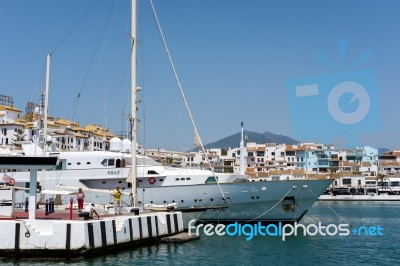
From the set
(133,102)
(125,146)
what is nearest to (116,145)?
(125,146)

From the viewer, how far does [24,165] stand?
22.4 meters

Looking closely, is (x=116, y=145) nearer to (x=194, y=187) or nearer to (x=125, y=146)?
(x=125, y=146)

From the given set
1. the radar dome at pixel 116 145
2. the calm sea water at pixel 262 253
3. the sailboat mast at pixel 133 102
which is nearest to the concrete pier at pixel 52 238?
the calm sea water at pixel 262 253

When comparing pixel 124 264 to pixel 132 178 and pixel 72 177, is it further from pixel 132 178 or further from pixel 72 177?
pixel 72 177

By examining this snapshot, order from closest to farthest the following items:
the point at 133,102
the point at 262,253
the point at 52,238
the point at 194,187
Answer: the point at 52,238 → the point at 262,253 → the point at 133,102 → the point at 194,187

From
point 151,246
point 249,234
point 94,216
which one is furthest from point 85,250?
point 249,234

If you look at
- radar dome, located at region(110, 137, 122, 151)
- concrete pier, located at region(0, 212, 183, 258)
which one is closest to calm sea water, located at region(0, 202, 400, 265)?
concrete pier, located at region(0, 212, 183, 258)

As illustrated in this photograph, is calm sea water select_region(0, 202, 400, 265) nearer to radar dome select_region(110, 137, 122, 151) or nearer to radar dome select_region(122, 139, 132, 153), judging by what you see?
radar dome select_region(122, 139, 132, 153)

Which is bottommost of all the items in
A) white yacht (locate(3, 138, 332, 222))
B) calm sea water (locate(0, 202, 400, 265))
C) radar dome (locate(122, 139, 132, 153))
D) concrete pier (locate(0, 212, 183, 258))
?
calm sea water (locate(0, 202, 400, 265))

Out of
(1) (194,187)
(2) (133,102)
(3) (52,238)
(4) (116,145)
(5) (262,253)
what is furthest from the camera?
(4) (116,145)

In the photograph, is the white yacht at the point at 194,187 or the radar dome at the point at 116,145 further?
the radar dome at the point at 116,145

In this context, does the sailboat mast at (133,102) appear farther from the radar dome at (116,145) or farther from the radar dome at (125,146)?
the radar dome at (116,145)

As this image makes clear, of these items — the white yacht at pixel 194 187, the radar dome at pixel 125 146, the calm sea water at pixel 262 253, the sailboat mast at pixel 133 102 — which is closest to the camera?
the calm sea water at pixel 262 253

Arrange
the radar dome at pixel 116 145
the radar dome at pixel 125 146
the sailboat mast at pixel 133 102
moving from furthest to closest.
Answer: the radar dome at pixel 116 145
the radar dome at pixel 125 146
the sailboat mast at pixel 133 102
